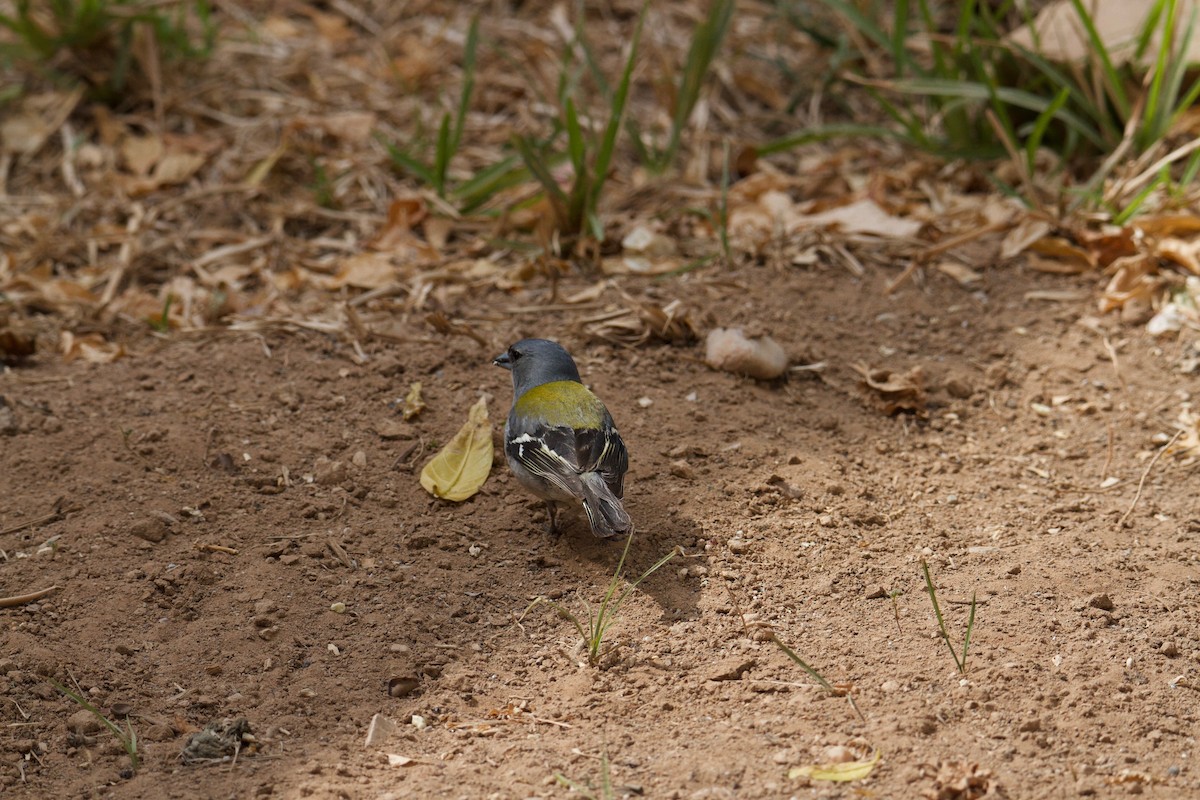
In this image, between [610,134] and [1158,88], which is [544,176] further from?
[1158,88]

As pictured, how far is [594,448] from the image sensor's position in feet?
11.7

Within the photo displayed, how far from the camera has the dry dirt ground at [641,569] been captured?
2846 mm

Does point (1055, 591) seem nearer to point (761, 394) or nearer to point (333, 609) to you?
point (761, 394)

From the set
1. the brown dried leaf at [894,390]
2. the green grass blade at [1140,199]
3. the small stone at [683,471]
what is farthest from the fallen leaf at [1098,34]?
the small stone at [683,471]

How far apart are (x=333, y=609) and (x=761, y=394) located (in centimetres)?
185

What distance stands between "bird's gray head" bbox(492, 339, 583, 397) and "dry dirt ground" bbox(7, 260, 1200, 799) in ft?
1.09

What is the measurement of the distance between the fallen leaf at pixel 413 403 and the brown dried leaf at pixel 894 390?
1.68 metres

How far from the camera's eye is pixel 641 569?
11.7 feet

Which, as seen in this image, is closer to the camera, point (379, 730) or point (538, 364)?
point (379, 730)

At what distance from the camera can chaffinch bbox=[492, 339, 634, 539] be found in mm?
3449

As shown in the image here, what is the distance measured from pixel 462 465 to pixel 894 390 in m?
1.66

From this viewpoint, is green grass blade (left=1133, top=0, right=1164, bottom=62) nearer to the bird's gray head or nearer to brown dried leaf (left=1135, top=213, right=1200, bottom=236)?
brown dried leaf (left=1135, top=213, right=1200, bottom=236)

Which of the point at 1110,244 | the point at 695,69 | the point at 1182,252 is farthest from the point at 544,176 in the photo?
the point at 1182,252

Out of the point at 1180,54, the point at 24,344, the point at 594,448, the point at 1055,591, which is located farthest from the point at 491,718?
the point at 1180,54
